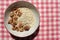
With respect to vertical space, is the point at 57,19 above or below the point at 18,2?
below

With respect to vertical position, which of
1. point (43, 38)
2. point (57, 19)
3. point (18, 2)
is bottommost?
point (43, 38)

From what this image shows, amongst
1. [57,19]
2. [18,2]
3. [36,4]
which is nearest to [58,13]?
[57,19]

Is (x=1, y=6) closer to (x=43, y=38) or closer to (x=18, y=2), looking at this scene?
(x=18, y=2)
